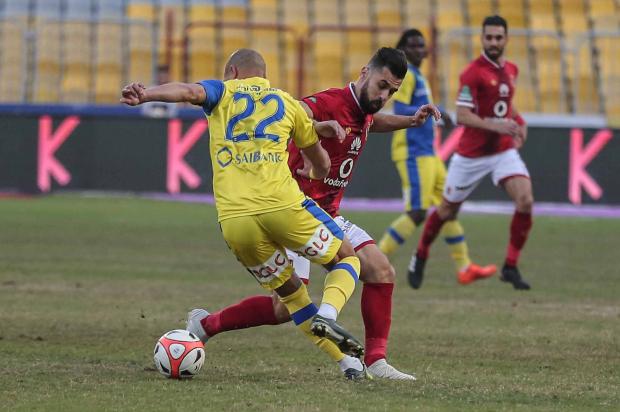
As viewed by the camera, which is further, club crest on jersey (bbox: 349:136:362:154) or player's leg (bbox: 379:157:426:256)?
player's leg (bbox: 379:157:426:256)

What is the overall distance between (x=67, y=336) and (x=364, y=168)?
12556 millimetres

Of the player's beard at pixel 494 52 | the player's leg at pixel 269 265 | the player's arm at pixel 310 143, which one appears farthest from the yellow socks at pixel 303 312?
the player's beard at pixel 494 52

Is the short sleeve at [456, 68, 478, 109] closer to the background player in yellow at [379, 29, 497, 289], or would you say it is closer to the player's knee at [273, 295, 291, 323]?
the background player in yellow at [379, 29, 497, 289]

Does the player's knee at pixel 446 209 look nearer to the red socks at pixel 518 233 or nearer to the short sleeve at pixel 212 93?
the red socks at pixel 518 233

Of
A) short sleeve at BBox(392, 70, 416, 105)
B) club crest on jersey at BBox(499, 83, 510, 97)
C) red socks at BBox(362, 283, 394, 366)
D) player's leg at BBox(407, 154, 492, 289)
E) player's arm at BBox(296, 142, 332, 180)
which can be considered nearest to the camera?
player's arm at BBox(296, 142, 332, 180)

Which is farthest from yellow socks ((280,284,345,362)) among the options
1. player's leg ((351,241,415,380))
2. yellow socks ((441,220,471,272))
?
yellow socks ((441,220,471,272))

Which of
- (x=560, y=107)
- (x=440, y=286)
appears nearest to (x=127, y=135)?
(x=560, y=107)

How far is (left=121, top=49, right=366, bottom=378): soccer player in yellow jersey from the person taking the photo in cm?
636

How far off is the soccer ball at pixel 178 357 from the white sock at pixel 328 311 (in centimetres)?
78

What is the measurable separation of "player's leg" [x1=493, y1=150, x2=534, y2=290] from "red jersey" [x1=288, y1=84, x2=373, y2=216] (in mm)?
4700

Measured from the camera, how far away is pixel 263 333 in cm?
883

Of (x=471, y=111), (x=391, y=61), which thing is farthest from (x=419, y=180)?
(x=391, y=61)

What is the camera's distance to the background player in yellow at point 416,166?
40.8ft

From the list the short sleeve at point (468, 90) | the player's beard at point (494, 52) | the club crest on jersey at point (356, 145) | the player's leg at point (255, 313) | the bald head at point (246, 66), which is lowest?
the player's leg at point (255, 313)
